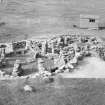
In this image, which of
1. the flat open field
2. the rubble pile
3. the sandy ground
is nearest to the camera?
the flat open field

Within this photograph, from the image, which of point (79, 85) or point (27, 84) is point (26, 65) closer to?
point (27, 84)

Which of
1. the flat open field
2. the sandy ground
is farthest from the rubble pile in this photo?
the flat open field

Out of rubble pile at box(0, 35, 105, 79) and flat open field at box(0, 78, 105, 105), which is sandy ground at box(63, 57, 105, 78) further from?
flat open field at box(0, 78, 105, 105)

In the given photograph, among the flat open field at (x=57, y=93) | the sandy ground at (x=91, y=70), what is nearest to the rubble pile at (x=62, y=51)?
the sandy ground at (x=91, y=70)

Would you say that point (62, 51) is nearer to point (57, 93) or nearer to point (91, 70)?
point (91, 70)

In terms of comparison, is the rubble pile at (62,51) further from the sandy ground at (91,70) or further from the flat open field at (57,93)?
the flat open field at (57,93)

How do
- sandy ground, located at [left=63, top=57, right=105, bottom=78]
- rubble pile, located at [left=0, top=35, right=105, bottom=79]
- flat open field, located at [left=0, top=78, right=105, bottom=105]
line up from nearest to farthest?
flat open field, located at [left=0, top=78, right=105, bottom=105] → sandy ground, located at [left=63, top=57, right=105, bottom=78] → rubble pile, located at [left=0, top=35, right=105, bottom=79]
